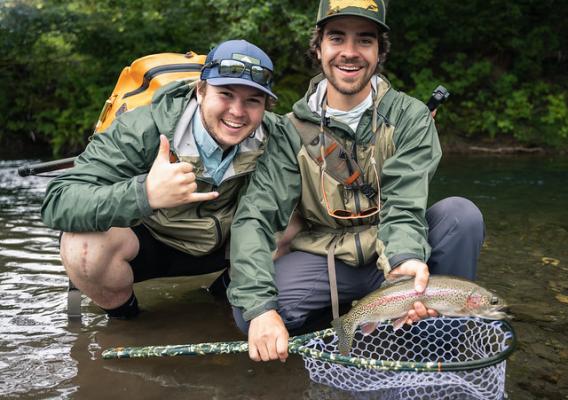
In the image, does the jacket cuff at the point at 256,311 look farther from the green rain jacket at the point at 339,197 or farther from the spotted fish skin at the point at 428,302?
the spotted fish skin at the point at 428,302

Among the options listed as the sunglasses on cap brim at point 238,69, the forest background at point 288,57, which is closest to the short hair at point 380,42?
the sunglasses on cap brim at point 238,69

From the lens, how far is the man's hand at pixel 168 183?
10.1ft

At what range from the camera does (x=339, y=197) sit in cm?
370

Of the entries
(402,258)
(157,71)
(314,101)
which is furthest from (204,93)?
(402,258)

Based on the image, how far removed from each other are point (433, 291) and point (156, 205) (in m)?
1.43

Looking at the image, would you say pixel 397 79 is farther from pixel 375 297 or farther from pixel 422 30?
pixel 375 297

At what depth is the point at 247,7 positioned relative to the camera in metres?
15.1

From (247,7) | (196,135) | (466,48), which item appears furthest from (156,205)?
(466,48)

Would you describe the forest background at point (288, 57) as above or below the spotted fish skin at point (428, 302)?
above

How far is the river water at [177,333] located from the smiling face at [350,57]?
1637 millimetres

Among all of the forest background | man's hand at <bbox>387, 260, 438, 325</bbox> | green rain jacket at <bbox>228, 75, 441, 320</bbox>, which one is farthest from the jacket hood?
the forest background

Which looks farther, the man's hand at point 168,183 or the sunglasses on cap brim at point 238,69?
the sunglasses on cap brim at point 238,69

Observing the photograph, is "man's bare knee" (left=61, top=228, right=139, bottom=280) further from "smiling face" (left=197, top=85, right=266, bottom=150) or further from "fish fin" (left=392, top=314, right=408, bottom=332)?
"fish fin" (left=392, top=314, right=408, bottom=332)

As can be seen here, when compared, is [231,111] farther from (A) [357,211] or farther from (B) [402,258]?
(B) [402,258]
